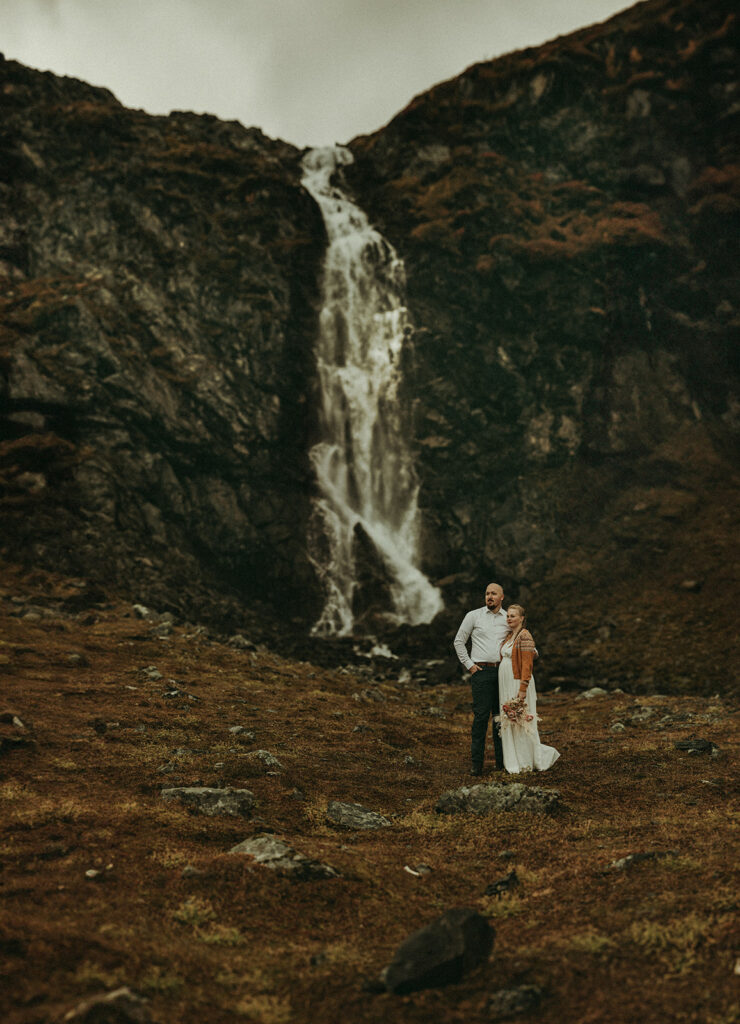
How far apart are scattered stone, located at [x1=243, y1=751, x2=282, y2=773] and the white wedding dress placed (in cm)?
390

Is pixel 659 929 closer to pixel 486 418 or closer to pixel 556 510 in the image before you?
pixel 556 510

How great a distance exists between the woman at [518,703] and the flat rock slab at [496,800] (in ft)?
5.25

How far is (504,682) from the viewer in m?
11.7

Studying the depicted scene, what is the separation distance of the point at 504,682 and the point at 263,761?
4.27 metres

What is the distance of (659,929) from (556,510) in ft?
119

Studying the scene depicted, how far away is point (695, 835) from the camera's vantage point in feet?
26.3

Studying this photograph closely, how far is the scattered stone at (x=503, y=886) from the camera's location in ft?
22.4

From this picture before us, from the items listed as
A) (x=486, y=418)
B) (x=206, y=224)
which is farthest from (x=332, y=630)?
(x=206, y=224)

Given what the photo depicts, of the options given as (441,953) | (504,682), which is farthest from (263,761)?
(441,953)

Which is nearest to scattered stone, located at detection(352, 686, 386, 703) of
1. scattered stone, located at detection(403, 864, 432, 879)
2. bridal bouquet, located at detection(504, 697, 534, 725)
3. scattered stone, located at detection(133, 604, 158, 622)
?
→ scattered stone, located at detection(133, 604, 158, 622)

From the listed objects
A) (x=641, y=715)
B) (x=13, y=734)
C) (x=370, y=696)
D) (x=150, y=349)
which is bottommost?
(x=641, y=715)

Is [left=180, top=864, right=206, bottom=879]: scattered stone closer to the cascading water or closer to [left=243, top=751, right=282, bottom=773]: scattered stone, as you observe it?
[left=243, top=751, right=282, bottom=773]: scattered stone

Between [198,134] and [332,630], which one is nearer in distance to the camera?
[332,630]

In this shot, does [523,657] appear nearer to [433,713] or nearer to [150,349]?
[433,713]
